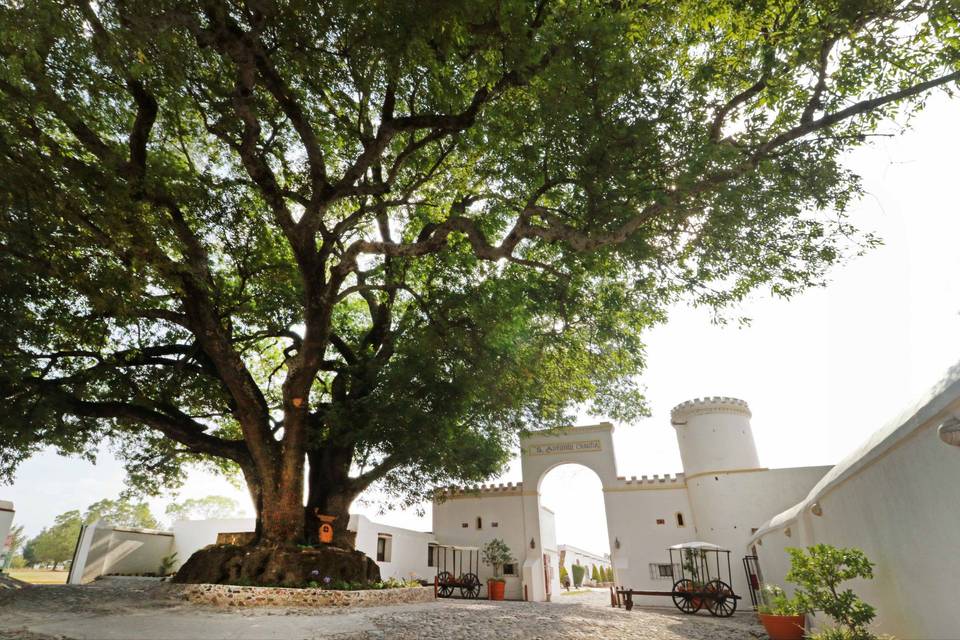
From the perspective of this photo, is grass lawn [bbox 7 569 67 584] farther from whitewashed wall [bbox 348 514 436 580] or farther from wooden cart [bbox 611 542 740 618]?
wooden cart [bbox 611 542 740 618]

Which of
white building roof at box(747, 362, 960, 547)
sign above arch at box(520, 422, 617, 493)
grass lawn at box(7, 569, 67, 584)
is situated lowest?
grass lawn at box(7, 569, 67, 584)

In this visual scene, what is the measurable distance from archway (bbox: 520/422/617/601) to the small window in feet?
17.6

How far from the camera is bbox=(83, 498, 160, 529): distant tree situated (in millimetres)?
43812

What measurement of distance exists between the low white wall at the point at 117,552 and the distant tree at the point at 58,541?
3528cm

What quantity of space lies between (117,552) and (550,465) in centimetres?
1627

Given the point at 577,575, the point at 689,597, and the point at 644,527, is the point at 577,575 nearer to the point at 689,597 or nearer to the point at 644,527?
the point at 644,527

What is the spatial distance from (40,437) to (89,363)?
1.65m

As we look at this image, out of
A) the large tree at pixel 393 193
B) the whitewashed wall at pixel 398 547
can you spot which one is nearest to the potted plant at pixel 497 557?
the whitewashed wall at pixel 398 547

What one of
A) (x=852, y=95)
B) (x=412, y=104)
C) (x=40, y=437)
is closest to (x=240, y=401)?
(x=40, y=437)

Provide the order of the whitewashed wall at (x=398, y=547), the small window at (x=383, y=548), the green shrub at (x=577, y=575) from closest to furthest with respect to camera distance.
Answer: the whitewashed wall at (x=398, y=547) → the small window at (x=383, y=548) → the green shrub at (x=577, y=575)

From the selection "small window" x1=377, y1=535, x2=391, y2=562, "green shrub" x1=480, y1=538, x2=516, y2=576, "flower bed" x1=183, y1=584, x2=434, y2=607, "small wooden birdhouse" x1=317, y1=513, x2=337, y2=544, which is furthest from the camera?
"green shrub" x1=480, y1=538, x2=516, y2=576

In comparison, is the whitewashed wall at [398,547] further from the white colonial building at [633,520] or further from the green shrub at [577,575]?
the green shrub at [577,575]

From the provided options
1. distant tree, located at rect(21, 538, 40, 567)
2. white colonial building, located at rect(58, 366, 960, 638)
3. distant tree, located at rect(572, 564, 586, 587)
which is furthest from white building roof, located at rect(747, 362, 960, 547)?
distant tree, located at rect(21, 538, 40, 567)

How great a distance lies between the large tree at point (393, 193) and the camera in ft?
17.2
